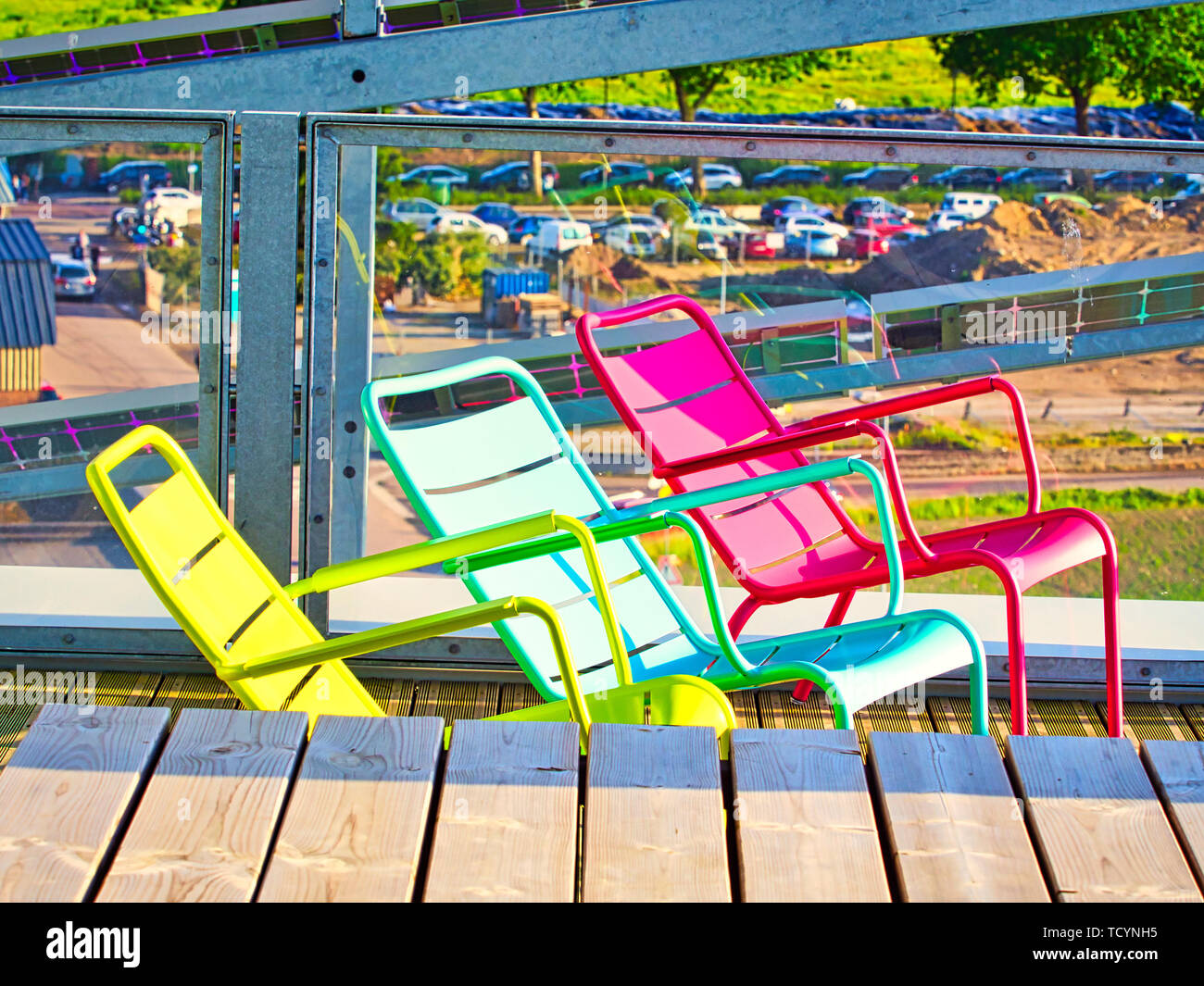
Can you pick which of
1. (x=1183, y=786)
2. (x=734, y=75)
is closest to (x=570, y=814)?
(x=1183, y=786)

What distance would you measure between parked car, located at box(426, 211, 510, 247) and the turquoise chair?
A: 45cm

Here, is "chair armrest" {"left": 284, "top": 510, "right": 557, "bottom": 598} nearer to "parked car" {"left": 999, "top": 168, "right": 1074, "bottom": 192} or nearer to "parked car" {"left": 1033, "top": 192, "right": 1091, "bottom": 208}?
"parked car" {"left": 999, "top": 168, "right": 1074, "bottom": 192}

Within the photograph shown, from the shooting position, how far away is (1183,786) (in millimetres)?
1525

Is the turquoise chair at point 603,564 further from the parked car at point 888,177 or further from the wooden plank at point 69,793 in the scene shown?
the wooden plank at point 69,793

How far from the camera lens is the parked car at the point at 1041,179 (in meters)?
3.17

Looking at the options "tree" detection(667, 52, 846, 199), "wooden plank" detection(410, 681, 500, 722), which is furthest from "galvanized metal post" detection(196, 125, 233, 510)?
"tree" detection(667, 52, 846, 199)

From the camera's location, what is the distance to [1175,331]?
3365 millimetres

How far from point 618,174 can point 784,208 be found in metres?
0.61

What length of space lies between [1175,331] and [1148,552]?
585mm

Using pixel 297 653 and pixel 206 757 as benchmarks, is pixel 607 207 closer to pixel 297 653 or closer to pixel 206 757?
pixel 297 653

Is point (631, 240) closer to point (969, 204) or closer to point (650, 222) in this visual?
point (650, 222)

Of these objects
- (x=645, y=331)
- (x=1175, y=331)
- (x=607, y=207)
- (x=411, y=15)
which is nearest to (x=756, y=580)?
(x=645, y=331)

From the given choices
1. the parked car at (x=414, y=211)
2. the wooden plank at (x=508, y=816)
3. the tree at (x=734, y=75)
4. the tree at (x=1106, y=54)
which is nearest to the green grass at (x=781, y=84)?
the tree at (x=734, y=75)

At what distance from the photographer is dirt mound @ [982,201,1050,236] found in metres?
3.37
